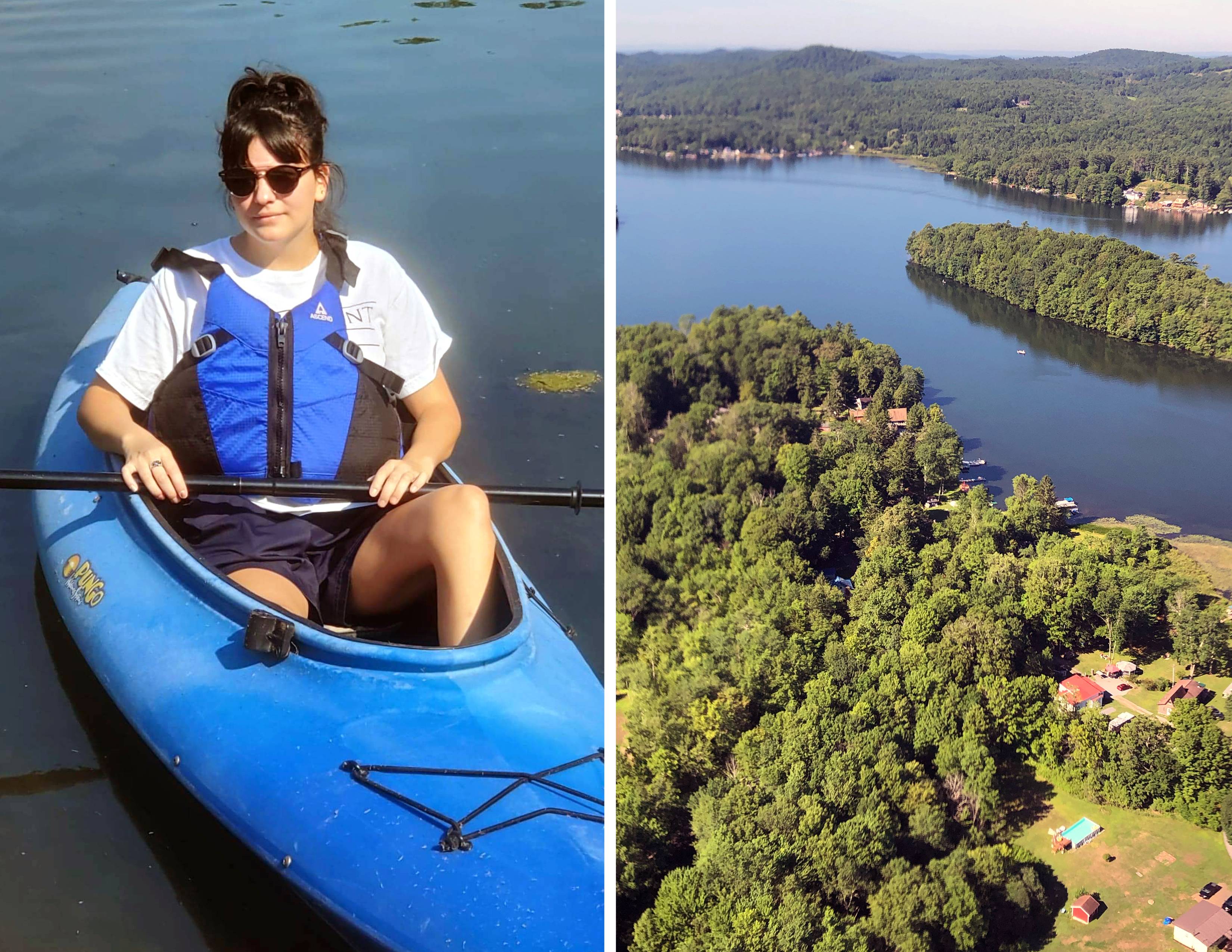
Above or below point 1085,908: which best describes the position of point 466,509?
above

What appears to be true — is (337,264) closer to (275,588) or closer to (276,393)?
(276,393)

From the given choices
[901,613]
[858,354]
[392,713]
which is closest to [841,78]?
[858,354]

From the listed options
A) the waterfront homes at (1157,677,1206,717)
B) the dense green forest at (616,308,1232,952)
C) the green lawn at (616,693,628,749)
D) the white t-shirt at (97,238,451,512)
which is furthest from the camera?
the green lawn at (616,693,628,749)

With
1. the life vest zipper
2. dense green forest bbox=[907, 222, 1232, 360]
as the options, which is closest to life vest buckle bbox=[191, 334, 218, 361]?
the life vest zipper

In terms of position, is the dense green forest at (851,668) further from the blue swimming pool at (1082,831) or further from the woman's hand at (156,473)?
the woman's hand at (156,473)

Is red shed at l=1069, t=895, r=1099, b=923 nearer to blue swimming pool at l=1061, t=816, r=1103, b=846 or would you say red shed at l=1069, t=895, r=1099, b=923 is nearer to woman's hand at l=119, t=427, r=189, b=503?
blue swimming pool at l=1061, t=816, r=1103, b=846

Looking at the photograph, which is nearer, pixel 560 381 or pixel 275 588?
pixel 275 588

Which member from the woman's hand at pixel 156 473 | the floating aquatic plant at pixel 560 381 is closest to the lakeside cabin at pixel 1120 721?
the woman's hand at pixel 156 473

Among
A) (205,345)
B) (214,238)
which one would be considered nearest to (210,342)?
(205,345)
